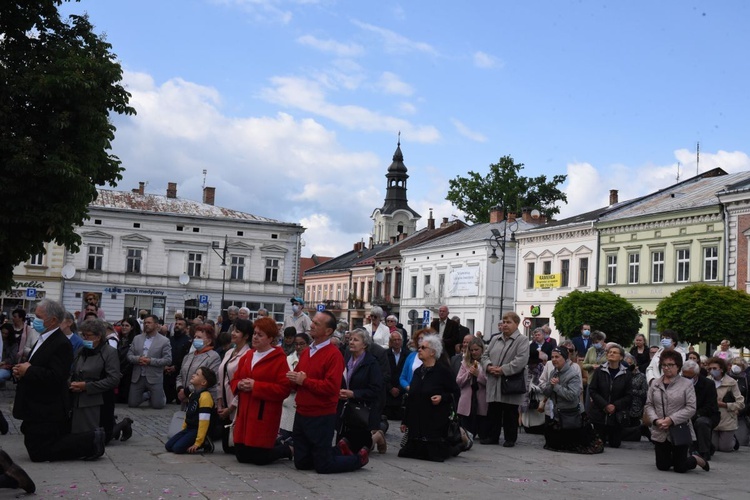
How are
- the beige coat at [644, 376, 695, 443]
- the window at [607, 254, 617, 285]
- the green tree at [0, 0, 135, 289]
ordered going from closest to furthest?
the beige coat at [644, 376, 695, 443]
the green tree at [0, 0, 135, 289]
the window at [607, 254, 617, 285]

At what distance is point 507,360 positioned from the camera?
13.9 metres

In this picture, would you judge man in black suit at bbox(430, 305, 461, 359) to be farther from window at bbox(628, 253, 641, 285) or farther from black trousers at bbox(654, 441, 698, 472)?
window at bbox(628, 253, 641, 285)

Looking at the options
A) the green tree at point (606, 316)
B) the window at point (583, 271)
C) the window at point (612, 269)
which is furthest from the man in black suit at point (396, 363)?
the window at point (583, 271)

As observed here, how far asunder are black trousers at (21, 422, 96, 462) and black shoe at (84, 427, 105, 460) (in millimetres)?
33

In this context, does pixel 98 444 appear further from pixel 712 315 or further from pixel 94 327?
pixel 712 315

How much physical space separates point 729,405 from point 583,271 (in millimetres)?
35979

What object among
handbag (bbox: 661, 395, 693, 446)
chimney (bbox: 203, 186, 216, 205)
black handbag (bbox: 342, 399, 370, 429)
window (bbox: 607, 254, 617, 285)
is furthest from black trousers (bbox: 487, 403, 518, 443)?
chimney (bbox: 203, 186, 216, 205)

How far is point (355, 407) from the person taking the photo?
11.1 meters

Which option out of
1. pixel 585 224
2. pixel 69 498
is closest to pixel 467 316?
pixel 585 224

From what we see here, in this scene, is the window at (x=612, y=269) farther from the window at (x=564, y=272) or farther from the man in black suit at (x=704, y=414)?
the man in black suit at (x=704, y=414)

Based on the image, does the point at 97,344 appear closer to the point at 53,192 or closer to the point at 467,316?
the point at 53,192

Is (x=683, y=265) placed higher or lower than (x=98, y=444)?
higher

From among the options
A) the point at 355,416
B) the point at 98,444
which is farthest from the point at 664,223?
the point at 98,444

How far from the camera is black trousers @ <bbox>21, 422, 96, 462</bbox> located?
1004 centimetres
